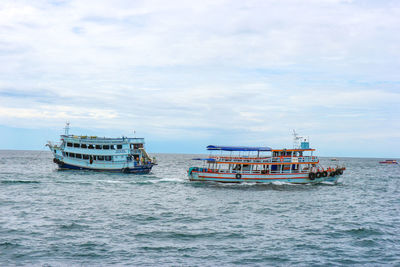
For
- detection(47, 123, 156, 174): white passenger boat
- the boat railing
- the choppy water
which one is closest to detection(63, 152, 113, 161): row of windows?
detection(47, 123, 156, 174): white passenger boat

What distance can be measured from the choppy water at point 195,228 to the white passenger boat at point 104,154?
2089cm

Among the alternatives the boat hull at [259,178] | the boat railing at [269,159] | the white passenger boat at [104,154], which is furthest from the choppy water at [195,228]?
the white passenger boat at [104,154]

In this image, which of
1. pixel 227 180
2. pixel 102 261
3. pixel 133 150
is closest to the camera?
pixel 102 261

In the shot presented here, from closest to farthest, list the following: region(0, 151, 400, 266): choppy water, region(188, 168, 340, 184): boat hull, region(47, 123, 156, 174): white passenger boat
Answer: region(0, 151, 400, 266): choppy water < region(188, 168, 340, 184): boat hull < region(47, 123, 156, 174): white passenger boat

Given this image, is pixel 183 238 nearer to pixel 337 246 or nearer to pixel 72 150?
pixel 337 246

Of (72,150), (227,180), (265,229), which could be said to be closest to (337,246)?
(265,229)

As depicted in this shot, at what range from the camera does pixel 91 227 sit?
24734mm

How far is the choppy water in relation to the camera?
61.9 feet

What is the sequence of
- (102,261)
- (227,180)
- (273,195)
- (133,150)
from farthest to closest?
(133,150) → (227,180) → (273,195) → (102,261)

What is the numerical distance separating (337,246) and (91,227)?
16.2 m

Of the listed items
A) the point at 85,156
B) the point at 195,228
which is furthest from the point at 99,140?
the point at 195,228

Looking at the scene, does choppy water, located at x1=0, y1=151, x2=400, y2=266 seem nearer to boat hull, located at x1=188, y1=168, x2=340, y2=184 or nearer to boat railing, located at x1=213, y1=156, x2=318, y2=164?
boat hull, located at x1=188, y1=168, x2=340, y2=184

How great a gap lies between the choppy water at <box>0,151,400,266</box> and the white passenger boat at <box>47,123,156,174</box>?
823 inches

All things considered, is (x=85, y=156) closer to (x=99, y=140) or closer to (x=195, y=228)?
(x=99, y=140)
